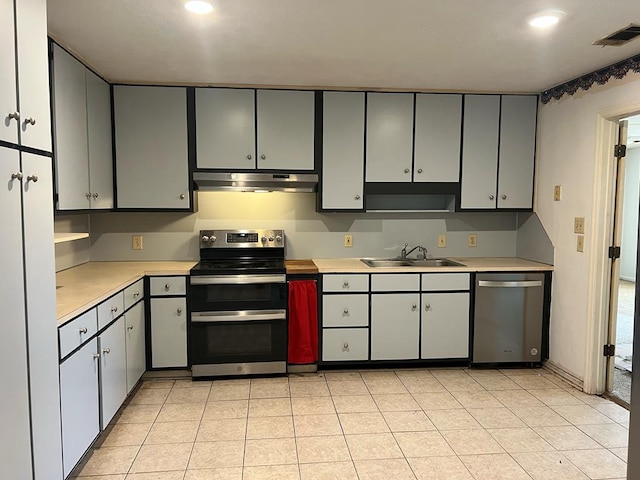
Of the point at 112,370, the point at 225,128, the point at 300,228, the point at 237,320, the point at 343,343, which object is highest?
the point at 225,128

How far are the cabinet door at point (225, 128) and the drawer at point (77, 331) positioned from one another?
64.4 inches

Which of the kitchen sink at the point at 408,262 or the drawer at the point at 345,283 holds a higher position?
the kitchen sink at the point at 408,262

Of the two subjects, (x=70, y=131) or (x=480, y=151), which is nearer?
(x=70, y=131)

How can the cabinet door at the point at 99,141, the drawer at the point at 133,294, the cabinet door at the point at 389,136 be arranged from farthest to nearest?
the cabinet door at the point at 389,136, the cabinet door at the point at 99,141, the drawer at the point at 133,294

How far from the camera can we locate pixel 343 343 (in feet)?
11.9

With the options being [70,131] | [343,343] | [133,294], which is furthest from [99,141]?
[343,343]

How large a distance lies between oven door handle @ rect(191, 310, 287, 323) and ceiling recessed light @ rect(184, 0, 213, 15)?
6.73 feet

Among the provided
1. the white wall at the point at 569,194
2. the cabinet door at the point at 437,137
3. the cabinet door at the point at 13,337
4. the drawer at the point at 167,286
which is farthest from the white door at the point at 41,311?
the white wall at the point at 569,194

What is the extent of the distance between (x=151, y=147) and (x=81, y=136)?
2.31ft

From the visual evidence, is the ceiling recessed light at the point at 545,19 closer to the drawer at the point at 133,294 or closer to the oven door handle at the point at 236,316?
the oven door handle at the point at 236,316

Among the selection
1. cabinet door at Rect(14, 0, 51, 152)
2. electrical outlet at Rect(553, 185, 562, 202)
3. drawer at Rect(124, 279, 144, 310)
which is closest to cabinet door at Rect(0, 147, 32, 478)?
cabinet door at Rect(14, 0, 51, 152)

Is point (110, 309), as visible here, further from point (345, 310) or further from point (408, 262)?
point (408, 262)

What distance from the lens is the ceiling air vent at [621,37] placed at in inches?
95.0

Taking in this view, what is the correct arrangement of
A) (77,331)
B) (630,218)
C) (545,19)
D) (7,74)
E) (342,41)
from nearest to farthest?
(7,74) → (77,331) → (545,19) → (342,41) → (630,218)
